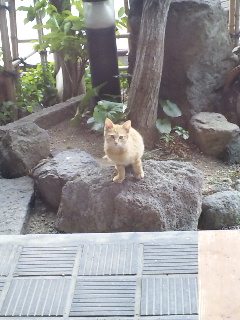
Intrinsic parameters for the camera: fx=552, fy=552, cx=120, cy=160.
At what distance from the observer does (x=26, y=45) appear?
6.76 m

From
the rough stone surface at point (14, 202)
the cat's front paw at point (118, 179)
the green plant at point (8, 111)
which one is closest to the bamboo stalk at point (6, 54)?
the green plant at point (8, 111)

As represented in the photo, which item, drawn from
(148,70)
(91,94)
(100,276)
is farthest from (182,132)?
(100,276)

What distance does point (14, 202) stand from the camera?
3785 mm

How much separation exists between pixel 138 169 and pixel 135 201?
0.64ft

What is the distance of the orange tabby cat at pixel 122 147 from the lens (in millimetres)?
3160

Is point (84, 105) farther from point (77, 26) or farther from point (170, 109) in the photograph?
point (170, 109)

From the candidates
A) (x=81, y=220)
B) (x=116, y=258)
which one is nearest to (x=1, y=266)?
(x=116, y=258)

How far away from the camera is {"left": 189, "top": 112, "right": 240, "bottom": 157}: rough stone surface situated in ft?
14.9

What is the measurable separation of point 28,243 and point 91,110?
2.97 m

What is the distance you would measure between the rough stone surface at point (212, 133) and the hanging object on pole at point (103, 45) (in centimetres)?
78

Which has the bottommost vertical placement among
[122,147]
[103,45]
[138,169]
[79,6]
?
[138,169]

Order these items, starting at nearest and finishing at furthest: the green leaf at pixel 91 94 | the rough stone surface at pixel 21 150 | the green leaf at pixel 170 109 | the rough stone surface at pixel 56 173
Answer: the rough stone surface at pixel 56 173, the rough stone surface at pixel 21 150, the green leaf at pixel 170 109, the green leaf at pixel 91 94

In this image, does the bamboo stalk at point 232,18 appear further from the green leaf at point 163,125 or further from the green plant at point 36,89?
the green plant at point 36,89

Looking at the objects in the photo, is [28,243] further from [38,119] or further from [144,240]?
[38,119]
